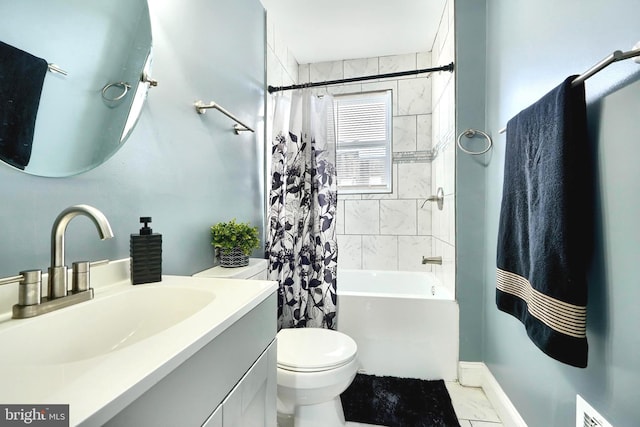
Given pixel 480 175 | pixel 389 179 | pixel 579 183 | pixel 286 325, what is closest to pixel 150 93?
pixel 579 183

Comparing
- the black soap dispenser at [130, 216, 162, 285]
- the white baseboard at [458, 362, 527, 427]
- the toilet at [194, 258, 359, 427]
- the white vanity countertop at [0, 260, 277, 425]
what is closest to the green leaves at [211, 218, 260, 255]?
the toilet at [194, 258, 359, 427]

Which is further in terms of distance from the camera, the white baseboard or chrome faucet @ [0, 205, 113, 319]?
the white baseboard

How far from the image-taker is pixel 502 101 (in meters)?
1.54

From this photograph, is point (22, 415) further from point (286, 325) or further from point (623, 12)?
point (286, 325)

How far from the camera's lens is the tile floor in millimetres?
1470

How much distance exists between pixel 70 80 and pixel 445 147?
205 cm

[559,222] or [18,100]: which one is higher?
[18,100]

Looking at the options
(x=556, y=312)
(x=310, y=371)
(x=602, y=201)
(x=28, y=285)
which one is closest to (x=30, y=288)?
(x=28, y=285)

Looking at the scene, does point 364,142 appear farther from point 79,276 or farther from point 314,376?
point 79,276

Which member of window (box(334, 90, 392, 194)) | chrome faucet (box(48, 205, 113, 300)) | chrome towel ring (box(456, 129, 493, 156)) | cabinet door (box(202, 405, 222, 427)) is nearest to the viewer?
cabinet door (box(202, 405, 222, 427))

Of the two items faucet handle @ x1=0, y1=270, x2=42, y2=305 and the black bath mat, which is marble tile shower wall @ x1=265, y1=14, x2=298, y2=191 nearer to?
the black bath mat

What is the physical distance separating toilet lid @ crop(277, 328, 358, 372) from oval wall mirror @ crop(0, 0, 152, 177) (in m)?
1.05

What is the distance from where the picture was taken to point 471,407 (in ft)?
5.21

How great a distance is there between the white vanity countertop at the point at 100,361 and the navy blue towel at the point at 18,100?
1.25 feet
